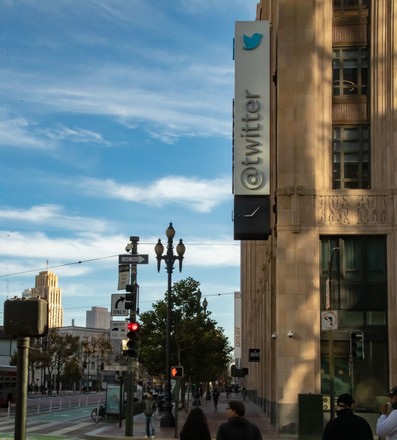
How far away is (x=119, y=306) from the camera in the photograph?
3050 cm

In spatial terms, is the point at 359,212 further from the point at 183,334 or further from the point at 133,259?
the point at 183,334

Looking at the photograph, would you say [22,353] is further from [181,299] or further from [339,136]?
[181,299]

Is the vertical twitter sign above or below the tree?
above

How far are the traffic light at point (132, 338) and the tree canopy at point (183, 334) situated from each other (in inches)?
1134

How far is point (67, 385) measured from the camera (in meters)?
176

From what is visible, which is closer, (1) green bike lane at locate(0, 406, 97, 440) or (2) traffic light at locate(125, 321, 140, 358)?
(2) traffic light at locate(125, 321, 140, 358)

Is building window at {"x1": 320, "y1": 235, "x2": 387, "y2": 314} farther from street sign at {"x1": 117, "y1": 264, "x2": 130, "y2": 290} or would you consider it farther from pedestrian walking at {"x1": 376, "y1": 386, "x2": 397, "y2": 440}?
pedestrian walking at {"x1": 376, "y1": 386, "x2": 397, "y2": 440}

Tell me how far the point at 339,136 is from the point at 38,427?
2011 cm

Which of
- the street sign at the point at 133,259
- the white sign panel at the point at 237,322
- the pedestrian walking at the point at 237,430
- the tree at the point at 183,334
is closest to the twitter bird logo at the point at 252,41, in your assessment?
the street sign at the point at 133,259

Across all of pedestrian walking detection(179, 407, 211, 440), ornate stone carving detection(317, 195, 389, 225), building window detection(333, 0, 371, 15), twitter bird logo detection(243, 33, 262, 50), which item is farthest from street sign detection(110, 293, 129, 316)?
pedestrian walking detection(179, 407, 211, 440)

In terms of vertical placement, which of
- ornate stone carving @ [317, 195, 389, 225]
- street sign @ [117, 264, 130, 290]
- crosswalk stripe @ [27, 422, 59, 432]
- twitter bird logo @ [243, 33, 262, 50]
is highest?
twitter bird logo @ [243, 33, 262, 50]

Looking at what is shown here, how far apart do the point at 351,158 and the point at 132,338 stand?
13.4 metres

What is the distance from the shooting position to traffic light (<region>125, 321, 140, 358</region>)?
1155 inches

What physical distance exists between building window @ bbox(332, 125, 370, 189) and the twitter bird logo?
597 centimetres
